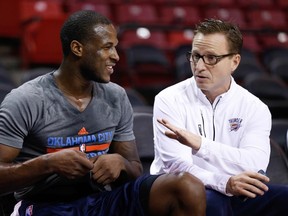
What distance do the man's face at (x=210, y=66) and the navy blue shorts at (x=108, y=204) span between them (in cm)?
54

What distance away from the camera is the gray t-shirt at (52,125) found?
185 cm

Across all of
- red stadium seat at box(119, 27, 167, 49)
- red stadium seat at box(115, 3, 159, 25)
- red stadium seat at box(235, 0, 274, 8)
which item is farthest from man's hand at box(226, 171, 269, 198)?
red stadium seat at box(235, 0, 274, 8)

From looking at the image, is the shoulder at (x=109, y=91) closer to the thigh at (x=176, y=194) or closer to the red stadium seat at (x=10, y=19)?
the thigh at (x=176, y=194)

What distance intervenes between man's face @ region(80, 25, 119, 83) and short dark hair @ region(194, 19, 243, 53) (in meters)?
0.43

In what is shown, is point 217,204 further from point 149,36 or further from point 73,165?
point 149,36

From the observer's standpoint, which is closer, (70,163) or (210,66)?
(70,163)

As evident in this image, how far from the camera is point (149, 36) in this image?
20.8 feet

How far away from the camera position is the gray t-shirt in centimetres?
185

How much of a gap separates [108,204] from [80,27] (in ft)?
1.94

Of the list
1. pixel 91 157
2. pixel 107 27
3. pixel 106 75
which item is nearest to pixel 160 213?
pixel 91 157

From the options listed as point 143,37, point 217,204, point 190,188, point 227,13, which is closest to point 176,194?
point 190,188

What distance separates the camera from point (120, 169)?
74.4 inches

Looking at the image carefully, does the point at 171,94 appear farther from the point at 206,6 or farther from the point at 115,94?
the point at 206,6

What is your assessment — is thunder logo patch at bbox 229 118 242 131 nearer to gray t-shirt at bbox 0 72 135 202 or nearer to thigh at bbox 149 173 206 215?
gray t-shirt at bbox 0 72 135 202
